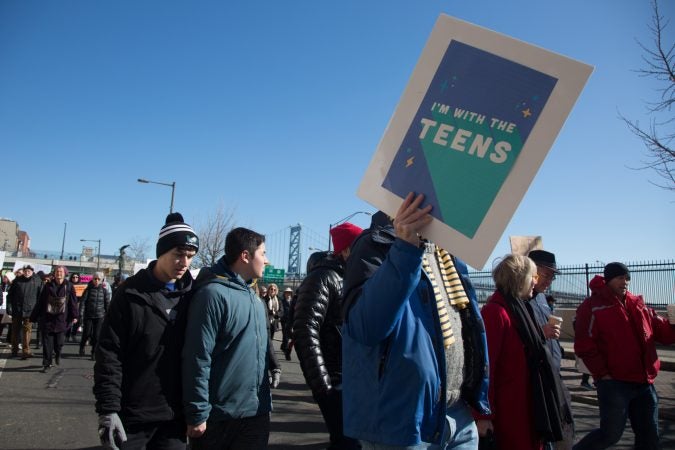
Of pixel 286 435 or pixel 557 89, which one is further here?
pixel 286 435

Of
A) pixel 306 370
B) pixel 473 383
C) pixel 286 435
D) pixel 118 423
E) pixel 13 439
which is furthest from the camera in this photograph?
pixel 286 435

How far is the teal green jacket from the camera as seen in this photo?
299 cm

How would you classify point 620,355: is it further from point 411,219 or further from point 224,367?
point 411,219

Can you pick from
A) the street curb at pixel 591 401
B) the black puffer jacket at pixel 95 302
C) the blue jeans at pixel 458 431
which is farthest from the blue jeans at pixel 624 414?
the black puffer jacket at pixel 95 302

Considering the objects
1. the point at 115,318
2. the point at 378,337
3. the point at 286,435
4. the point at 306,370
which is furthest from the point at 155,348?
the point at 286,435

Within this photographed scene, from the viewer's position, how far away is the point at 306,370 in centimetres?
361

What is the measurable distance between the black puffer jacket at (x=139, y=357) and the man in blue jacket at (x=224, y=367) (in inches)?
4.4

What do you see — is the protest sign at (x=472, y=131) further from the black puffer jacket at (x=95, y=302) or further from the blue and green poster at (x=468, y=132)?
the black puffer jacket at (x=95, y=302)

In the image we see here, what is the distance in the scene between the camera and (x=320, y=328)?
385 cm

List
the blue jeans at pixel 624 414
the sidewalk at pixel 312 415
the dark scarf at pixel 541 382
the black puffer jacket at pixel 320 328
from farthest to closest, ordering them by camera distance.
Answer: the sidewalk at pixel 312 415
the blue jeans at pixel 624 414
the black puffer jacket at pixel 320 328
the dark scarf at pixel 541 382

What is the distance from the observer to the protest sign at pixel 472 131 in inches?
68.5

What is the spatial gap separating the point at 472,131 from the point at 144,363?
229 centimetres

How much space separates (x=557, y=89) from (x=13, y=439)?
654 cm

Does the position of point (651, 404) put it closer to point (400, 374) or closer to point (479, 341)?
point (479, 341)
